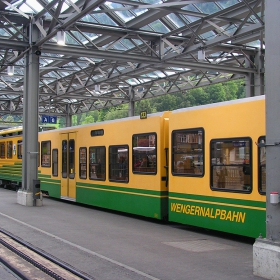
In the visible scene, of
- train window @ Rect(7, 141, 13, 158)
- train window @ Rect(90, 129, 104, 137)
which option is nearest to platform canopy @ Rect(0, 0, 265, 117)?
train window @ Rect(90, 129, 104, 137)

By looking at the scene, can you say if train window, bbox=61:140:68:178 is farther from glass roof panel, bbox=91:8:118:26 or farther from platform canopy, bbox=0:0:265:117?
glass roof panel, bbox=91:8:118:26

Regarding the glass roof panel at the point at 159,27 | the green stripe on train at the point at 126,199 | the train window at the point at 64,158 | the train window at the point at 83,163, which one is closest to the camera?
the green stripe on train at the point at 126,199

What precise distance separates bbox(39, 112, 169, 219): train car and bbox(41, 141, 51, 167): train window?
44mm

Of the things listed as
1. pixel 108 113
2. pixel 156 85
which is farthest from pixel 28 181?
pixel 108 113

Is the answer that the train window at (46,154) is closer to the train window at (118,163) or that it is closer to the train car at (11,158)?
the train car at (11,158)

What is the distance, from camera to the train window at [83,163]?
621 inches

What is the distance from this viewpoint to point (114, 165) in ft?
45.3

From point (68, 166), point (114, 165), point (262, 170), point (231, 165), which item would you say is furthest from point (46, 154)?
point (262, 170)

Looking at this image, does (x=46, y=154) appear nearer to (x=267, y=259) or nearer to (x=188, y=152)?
→ (x=188, y=152)

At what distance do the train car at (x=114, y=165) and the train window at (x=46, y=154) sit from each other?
0.14 ft

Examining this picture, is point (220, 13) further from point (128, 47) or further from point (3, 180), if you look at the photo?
point (3, 180)

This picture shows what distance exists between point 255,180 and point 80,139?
Result: 339 inches

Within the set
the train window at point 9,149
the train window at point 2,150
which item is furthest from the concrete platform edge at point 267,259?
the train window at point 2,150

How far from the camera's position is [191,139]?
1058 cm
